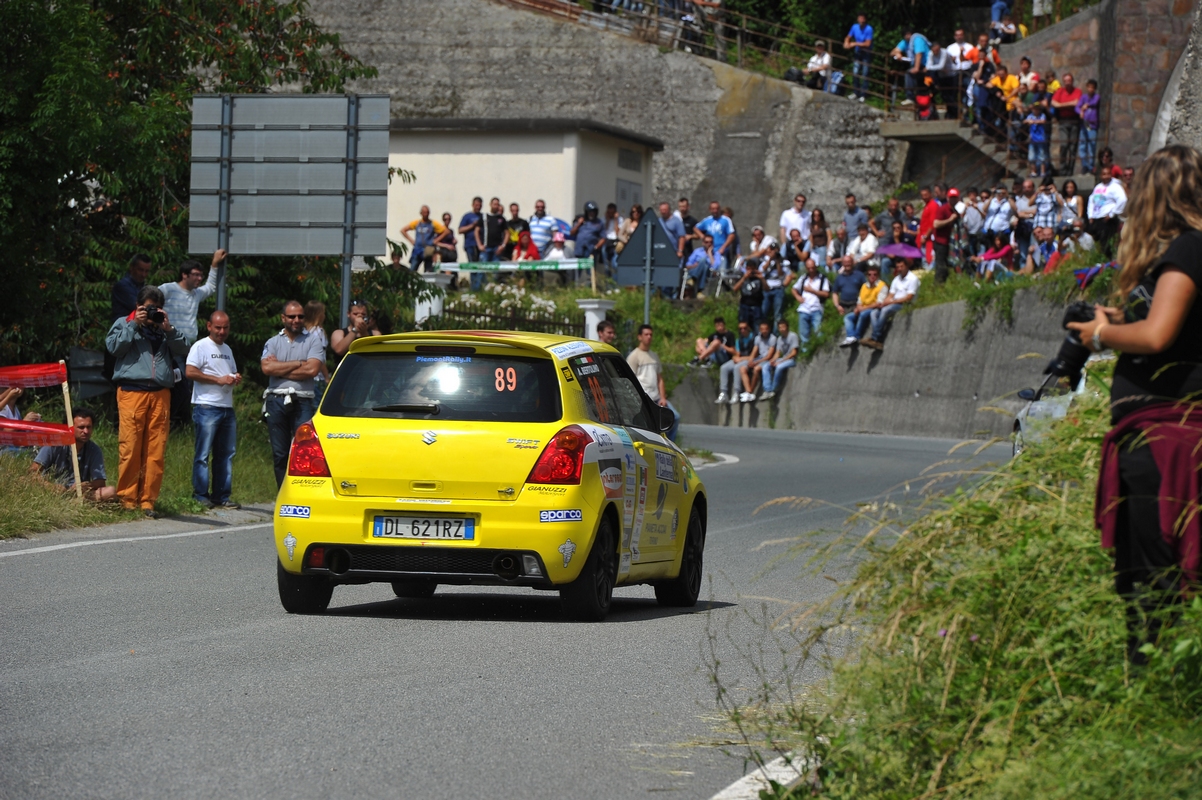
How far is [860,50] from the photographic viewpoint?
150 feet

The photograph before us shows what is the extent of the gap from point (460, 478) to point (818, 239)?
84.5 feet

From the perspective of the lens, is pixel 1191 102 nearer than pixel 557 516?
No

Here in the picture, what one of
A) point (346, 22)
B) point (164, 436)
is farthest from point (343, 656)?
point (346, 22)

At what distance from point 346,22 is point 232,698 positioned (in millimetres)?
47238

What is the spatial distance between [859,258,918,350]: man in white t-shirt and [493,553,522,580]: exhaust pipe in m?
23.9

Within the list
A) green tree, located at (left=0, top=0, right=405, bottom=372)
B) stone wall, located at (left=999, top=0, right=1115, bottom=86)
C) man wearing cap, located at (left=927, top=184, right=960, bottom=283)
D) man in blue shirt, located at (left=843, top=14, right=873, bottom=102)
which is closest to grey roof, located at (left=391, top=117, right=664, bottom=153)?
man in blue shirt, located at (left=843, top=14, right=873, bottom=102)

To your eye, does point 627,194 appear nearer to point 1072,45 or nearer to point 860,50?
point 860,50

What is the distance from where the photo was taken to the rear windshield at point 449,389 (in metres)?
10.2

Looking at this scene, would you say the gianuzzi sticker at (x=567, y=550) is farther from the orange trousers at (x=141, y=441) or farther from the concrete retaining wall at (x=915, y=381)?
the concrete retaining wall at (x=915, y=381)

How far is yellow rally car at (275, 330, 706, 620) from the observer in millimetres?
9930

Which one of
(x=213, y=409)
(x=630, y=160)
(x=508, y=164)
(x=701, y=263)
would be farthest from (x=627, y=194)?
(x=213, y=409)

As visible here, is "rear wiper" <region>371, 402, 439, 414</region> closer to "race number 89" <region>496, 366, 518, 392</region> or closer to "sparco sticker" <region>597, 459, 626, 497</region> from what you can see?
"race number 89" <region>496, 366, 518, 392</region>

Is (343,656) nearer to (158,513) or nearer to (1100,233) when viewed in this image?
(158,513)

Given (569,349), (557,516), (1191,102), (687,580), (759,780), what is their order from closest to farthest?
(759,780), (557,516), (569,349), (687,580), (1191,102)
